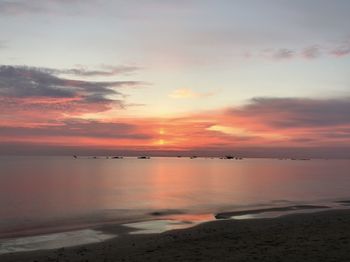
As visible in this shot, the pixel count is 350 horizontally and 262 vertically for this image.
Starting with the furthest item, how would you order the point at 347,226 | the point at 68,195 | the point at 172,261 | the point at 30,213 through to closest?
the point at 68,195 < the point at 30,213 < the point at 347,226 < the point at 172,261

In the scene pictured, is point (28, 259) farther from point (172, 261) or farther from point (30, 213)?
point (30, 213)

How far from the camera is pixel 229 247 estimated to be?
18.6 m

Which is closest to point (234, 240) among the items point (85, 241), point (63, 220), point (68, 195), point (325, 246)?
point (325, 246)

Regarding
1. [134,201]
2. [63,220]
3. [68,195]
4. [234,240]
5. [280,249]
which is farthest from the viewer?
[68,195]

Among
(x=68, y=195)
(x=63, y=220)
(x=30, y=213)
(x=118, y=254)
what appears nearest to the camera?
(x=118, y=254)

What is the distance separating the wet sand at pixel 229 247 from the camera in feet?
53.2

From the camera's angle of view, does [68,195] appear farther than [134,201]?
Yes

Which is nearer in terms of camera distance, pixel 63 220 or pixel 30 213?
pixel 63 220

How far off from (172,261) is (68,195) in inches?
1877

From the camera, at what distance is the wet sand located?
1620 cm

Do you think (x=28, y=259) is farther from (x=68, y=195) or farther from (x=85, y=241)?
(x=68, y=195)

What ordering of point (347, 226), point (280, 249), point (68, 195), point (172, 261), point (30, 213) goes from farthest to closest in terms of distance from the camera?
point (68, 195), point (30, 213), point (347, 226), point (280, 249), point (172, 261)

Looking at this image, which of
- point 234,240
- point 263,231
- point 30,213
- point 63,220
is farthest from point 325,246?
point 30,213

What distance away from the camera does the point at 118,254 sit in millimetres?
18844
